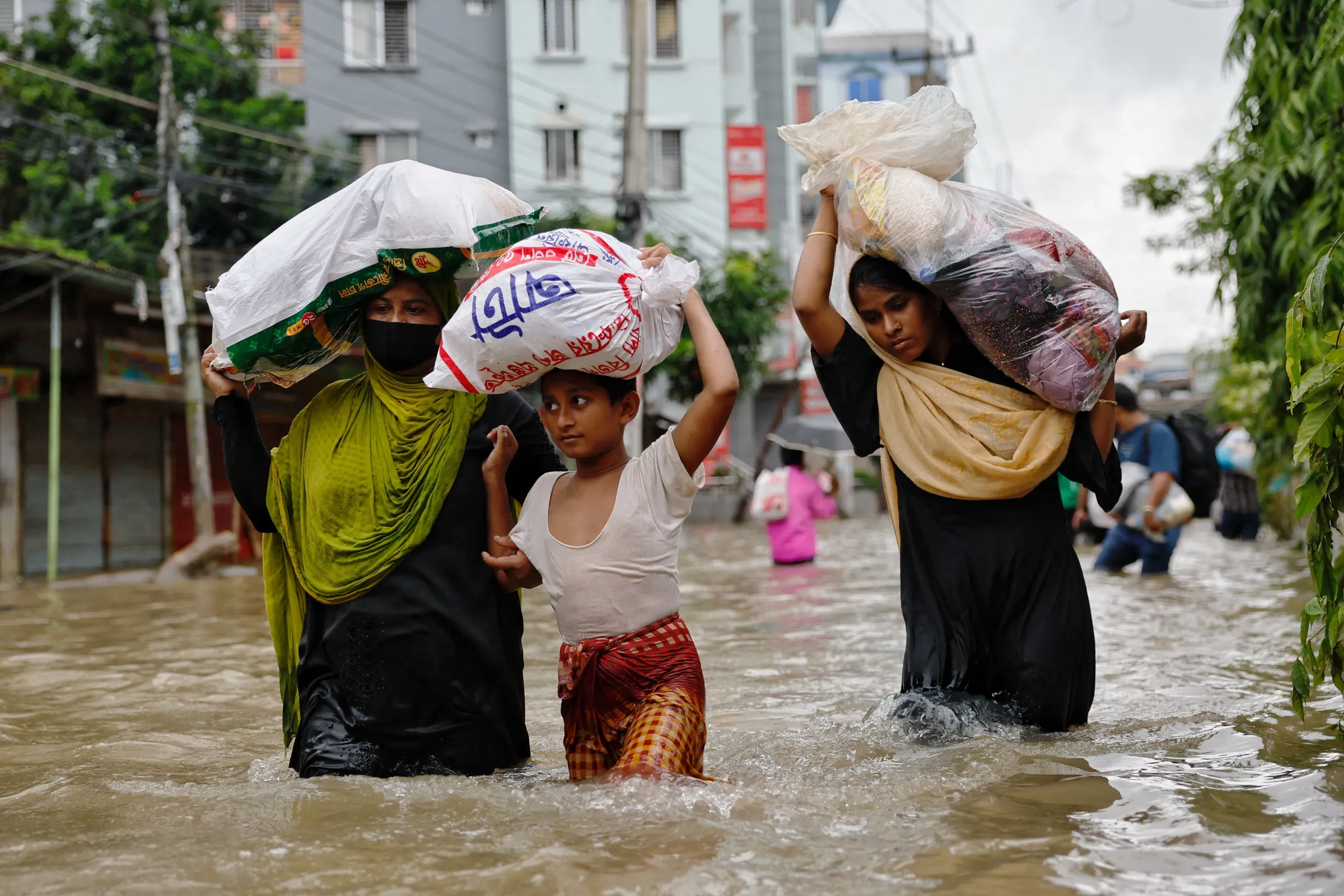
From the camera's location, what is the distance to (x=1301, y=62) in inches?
235

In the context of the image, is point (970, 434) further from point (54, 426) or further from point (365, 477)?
point (54, 426)

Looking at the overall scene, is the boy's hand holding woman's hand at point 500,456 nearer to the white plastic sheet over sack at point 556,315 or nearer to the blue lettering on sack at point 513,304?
the white plastic sheet over sack at point 556,315

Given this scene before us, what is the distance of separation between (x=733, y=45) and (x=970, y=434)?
30736mm

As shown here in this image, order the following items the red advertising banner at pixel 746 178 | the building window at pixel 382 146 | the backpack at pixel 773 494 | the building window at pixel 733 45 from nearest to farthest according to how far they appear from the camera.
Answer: the backpack at pixel 773 494 → the building window at pixel 382 146 → the red advertising banner at pixel 746 178 → the building window at pixel 733 45

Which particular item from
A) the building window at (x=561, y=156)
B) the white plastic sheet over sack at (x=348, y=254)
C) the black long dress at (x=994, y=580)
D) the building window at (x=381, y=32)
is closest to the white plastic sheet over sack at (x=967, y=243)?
the black long dress at (x=994, y=580)

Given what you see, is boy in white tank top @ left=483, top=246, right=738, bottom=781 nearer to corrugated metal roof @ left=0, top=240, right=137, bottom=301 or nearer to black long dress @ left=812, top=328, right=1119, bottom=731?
black long dress @ left=812, top=328, right=1119, bottom=731

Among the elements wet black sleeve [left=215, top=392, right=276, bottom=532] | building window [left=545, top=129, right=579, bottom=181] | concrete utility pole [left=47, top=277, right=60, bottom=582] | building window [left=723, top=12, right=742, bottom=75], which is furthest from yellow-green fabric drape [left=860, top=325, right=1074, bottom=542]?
building window [left=723, top=12, right=742, bottom=75]

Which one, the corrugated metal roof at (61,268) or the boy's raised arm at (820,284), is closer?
the boy's raised arm at (820,284)

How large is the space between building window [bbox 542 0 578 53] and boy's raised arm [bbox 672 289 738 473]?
88.9 ft

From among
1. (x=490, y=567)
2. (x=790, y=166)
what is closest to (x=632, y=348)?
(x=490, y=567)

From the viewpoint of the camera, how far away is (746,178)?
93.6 feet

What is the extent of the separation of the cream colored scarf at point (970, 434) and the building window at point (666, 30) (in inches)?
1074

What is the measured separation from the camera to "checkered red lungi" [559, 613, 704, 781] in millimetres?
3234

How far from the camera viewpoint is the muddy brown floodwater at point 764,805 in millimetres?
2676
